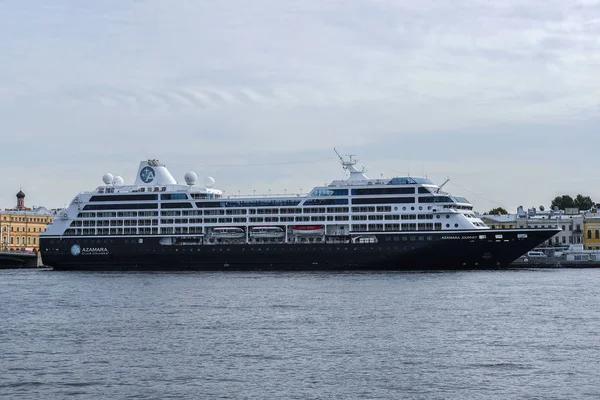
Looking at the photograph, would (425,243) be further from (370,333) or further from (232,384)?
(232,384)

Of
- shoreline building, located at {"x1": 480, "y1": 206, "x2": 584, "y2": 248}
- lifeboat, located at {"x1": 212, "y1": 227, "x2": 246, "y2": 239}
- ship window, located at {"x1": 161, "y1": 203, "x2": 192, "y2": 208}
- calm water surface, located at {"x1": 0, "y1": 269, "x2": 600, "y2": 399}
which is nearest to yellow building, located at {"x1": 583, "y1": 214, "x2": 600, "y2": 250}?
shoreline building, located at {"x1": 480, "y1": 206, "x2": 584, "y2": 248}

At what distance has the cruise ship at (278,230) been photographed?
10138 cm

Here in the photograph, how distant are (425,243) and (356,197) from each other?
957cm

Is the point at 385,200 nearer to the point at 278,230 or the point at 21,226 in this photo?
the point at 278,230

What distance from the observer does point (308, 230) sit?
10712cm

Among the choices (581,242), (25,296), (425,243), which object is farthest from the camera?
(581,242)

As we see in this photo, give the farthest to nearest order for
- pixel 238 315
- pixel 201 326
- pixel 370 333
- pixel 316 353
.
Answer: pixel 238 315 → pixel 201 326 → pixel 370 333 → pixel 316 353

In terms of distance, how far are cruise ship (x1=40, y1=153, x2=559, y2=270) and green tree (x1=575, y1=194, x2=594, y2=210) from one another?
95664 mm

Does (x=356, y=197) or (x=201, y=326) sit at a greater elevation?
(x=356, y=197)

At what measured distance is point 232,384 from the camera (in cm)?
3503

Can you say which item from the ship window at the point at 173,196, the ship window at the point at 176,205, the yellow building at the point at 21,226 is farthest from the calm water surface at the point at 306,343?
the yellow building at the point at 21,226

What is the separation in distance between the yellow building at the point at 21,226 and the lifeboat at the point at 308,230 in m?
84.1

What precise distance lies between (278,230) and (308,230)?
11.4ft

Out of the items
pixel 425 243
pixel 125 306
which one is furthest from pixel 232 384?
pixel 425 243
